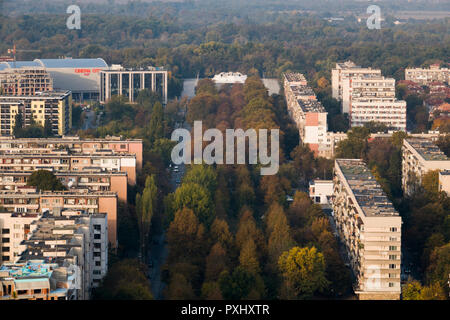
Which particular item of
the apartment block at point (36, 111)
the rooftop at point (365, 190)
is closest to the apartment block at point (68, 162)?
the rooftop at point (365, 190)

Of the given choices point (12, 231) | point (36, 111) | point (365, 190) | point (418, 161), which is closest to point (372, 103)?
point (418, 161)

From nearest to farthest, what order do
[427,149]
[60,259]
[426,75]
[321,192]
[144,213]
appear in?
[60,259] → [144,213] → [321,192] → [427,149] → [426,75]

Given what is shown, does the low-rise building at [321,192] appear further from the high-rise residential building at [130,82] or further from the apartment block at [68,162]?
the high-rise residential building at [130,82]

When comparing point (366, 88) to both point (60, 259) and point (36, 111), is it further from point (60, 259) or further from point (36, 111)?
point (60, 259)

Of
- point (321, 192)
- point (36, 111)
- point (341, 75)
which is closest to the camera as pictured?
point (321, 192)
